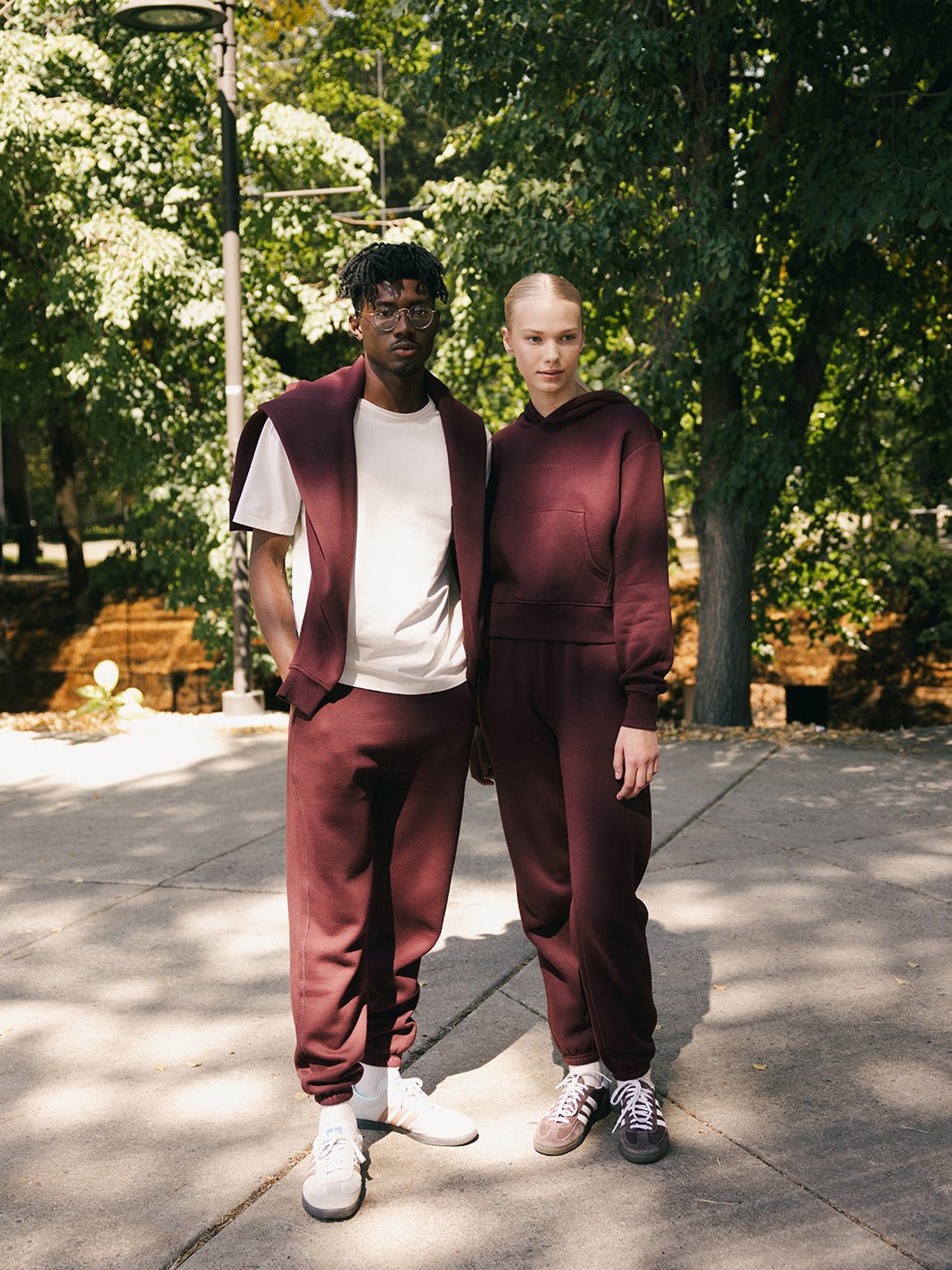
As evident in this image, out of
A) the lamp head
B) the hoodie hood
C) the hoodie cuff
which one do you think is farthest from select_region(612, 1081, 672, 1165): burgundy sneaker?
the lamp head

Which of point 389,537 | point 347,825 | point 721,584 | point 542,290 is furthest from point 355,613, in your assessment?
point 721,584

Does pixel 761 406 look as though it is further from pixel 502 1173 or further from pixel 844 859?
pixel 502 1173

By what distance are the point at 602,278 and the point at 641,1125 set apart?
6326mm

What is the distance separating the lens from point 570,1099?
3002mm

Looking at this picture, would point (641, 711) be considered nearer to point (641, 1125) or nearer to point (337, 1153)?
point (641, 1125)

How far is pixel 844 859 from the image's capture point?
5.17 metres

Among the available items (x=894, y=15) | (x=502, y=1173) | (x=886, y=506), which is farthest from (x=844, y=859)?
(x=886, y=506)

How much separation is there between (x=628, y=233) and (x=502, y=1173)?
656 centimetres

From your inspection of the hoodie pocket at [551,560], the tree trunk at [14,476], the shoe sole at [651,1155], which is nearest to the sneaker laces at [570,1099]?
the shoe sole at [651,1155]

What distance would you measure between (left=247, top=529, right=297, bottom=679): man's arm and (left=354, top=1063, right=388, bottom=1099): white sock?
98 cm

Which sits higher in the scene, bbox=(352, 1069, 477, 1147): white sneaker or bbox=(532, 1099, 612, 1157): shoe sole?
bbox=(352, 1069, 477, 1147): white sneaker

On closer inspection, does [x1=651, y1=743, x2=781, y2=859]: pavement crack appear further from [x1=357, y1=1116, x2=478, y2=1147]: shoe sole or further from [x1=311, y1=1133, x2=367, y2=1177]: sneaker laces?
[x1=311, y1=1133, x2=367, y2=1177]: sneaker laces

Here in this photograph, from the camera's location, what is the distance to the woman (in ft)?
9.35

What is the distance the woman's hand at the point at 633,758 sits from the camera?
280cm
